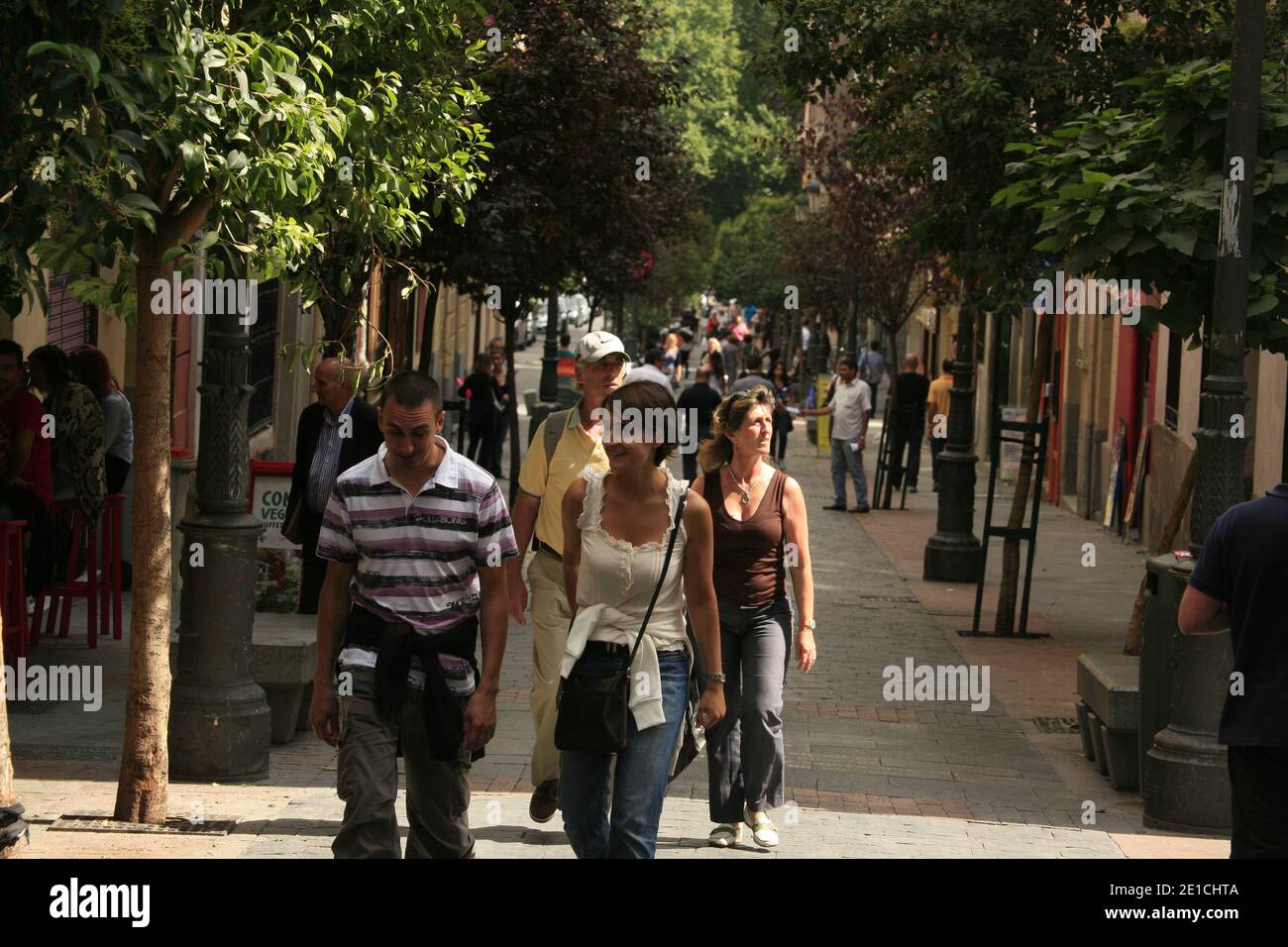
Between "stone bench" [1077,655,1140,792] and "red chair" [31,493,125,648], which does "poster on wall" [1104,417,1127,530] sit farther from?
"red chair" [31,493,125,648]

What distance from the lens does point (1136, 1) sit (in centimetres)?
1372

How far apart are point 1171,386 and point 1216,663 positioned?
1281cm

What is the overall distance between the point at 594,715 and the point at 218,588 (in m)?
3.09

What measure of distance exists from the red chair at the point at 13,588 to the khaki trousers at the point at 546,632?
3789 mm

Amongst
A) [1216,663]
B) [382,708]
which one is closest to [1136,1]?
[1216,663]

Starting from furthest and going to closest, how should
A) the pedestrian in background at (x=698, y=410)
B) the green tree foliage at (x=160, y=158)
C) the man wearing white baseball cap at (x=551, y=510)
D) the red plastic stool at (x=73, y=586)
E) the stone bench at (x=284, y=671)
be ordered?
the pedestrian in background at (x=698, y=410) < the red plastic stool at (x=73, y=586) < the stone bench at (x=284, y=671) < the man wearing white baseball cap at (x=551, y=510) < the green tree foliage at (x=160, y=158)

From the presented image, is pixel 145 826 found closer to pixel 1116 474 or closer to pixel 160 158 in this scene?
pixel 160 158

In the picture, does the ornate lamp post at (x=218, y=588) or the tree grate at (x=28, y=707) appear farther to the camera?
the tree grate at (x=28, y=707)

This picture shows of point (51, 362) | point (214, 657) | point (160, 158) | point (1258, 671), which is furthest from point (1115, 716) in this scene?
point (51, 362)

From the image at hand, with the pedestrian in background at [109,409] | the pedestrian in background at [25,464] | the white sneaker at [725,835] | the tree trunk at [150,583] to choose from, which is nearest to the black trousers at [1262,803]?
the white sneaker at [725,835]

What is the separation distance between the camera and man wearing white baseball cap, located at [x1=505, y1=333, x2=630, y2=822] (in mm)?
7094

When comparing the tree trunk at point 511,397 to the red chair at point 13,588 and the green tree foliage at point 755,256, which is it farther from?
the green tree foliage at point 755,256

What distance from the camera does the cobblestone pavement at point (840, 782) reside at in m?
7.32
